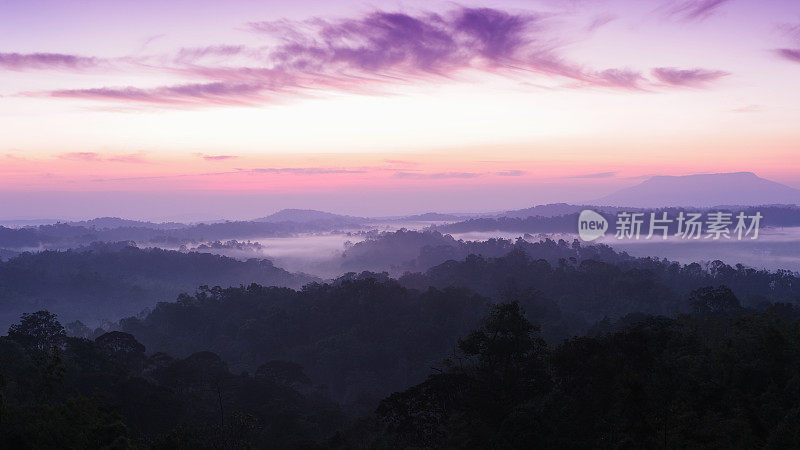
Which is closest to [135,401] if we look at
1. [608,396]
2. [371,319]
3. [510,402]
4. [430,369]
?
[510,402]

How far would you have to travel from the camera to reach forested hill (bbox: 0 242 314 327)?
113125mm

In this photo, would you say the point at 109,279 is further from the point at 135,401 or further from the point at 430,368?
the point at 135,401

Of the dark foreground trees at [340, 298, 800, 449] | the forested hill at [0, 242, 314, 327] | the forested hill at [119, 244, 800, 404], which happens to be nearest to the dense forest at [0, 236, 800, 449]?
the dark foreground trees at [340, 298, 800, 449]

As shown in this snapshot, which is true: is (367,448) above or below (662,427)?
below

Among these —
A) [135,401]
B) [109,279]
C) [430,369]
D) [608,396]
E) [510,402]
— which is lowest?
[430,369]

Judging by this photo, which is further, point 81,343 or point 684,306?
point 684,306

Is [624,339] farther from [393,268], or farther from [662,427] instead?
[393,268]

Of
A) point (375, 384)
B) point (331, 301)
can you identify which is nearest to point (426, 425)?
point (375, 384)

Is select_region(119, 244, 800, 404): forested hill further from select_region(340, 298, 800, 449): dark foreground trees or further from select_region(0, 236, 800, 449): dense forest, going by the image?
select_region(340, 298, 800, 449): dark foreground trees

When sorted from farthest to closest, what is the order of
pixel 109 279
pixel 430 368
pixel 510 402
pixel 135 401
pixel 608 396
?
pixel 109 279 → pixel 430 368 → pixel 135 401 → pixel 510 402 → pixel 608 396

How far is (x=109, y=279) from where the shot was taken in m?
128

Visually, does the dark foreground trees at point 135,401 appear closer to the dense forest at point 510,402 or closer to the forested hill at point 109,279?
the dense forest at point 510,402

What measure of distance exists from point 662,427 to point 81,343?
116ft

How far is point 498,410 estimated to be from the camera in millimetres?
20609
